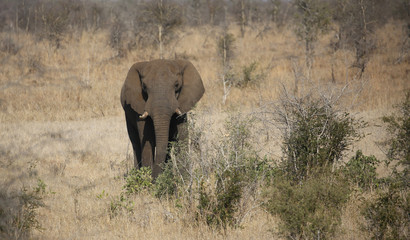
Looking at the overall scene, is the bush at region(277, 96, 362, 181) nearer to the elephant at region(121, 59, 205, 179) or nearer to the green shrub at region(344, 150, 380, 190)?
the green shrub at region(344, 150, 380, 190)

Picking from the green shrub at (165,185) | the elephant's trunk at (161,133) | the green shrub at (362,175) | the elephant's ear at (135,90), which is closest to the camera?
the green shrub at (165,185)

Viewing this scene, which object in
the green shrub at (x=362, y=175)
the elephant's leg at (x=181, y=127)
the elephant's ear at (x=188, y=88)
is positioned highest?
the elephant's ear at (x=188, y=88)

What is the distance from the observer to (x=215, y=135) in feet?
38.8

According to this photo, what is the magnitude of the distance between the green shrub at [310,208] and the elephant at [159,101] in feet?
9.39

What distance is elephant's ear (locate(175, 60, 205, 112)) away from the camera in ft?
26.3

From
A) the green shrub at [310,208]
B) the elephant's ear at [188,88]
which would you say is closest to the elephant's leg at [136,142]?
the elephant's ear at [188,88]

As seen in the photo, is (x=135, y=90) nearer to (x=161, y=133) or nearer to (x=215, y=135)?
(x=161, y=133)

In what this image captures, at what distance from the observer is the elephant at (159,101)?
290 inches

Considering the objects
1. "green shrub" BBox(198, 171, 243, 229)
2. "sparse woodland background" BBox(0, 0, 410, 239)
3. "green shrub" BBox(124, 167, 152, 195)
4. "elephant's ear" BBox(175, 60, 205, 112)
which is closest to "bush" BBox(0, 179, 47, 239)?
"sparse woodland background" BBox(0, 0, 410, 239)

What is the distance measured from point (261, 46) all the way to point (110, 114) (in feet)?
44.7

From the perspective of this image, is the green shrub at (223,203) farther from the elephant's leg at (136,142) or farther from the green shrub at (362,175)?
the elephant's leg at (136,142)

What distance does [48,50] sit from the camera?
23906mm

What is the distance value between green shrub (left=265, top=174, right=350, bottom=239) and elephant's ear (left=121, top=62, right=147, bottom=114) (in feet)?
11.7

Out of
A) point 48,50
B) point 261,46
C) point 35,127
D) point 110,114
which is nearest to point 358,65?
point 261,46
